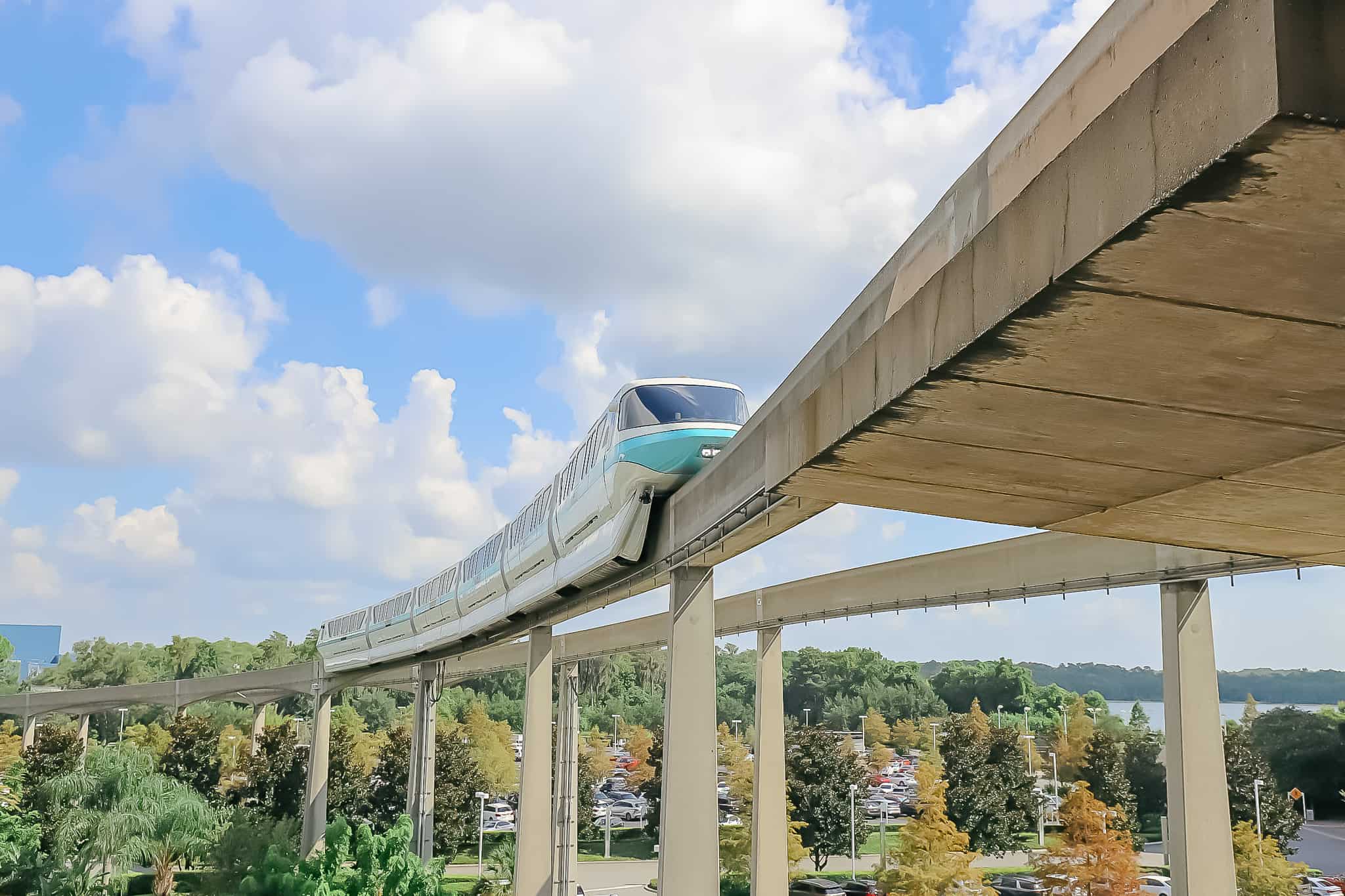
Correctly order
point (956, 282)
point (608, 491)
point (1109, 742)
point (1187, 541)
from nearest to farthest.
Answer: point (956, 282) < point (1187, 541) < point (608, 491) < point (1109, 742)

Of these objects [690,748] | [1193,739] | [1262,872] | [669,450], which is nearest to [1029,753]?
[1262,872]

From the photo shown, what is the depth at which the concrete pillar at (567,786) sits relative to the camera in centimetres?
3491

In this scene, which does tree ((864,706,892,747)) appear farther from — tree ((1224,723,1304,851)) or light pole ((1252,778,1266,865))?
light pole ((1252,778,1266,865))

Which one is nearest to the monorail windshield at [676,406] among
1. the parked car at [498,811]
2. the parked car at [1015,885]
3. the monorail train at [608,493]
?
the monorail train at [608,493]

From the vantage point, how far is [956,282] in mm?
3857

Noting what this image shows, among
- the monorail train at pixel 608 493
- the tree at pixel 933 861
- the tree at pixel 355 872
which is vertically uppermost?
the monorail train at pixel 608 493

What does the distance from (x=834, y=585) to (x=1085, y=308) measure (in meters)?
18.3

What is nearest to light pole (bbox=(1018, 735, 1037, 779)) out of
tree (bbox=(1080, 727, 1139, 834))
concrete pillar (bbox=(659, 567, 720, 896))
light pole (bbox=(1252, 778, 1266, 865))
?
tree (bbox=(1080, 727, 1139, 834))

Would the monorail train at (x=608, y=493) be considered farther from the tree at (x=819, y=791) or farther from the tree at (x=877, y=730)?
the tree at (x=877, y=730)

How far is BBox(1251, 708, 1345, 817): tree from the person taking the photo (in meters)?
46.7

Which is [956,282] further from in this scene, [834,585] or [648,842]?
[648,842]

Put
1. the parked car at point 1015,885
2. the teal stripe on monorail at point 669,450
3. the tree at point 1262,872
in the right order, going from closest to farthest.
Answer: the teal stripe on monorail at point 669,450 < the tree at point 1262,872 < the parked car at point 1015,885

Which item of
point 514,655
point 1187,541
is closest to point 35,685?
point 514,655

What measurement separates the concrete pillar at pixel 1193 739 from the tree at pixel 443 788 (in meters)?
43.6
